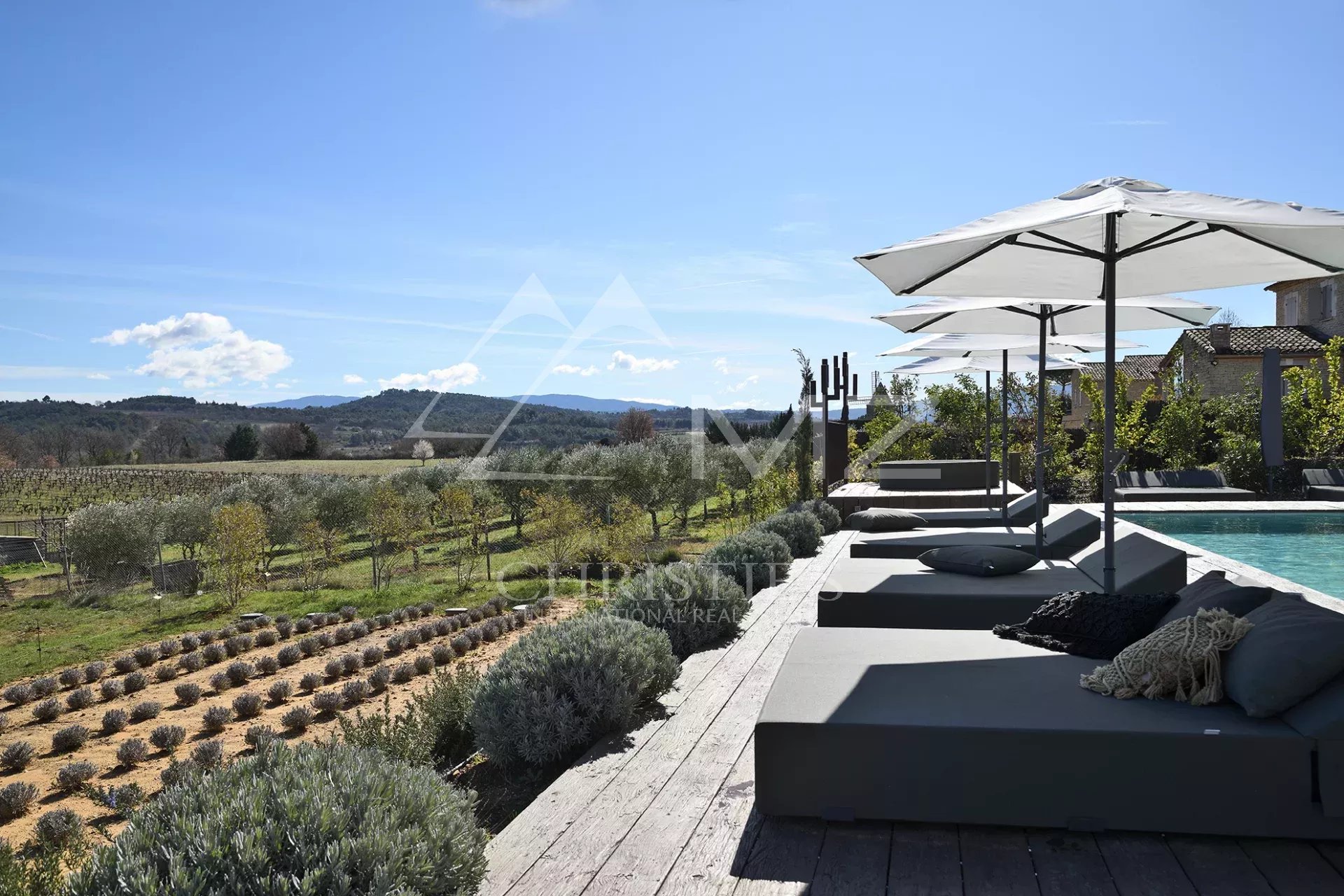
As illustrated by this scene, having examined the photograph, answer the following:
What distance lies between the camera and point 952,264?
419cm

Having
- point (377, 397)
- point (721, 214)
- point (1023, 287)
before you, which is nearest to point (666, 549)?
point (721, 214)

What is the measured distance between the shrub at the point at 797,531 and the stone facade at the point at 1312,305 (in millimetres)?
23964

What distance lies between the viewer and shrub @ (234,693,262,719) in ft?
25.5

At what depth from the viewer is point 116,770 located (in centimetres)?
668

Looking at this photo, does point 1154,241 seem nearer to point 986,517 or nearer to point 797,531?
point 797,531

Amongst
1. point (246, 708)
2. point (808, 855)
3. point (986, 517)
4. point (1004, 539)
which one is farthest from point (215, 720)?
point (986, 517)

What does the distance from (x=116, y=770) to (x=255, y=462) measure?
153ft

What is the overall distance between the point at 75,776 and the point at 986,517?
8.58 m

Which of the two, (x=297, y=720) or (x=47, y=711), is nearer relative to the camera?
(x=297, y=720)

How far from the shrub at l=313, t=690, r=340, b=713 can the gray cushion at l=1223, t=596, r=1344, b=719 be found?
694cm

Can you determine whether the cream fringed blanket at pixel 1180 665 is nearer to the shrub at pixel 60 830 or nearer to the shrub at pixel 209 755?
the shrub at pixel 60 830

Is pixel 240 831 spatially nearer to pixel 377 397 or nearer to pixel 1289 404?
pixel 1289 404

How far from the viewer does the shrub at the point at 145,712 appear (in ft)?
26.5

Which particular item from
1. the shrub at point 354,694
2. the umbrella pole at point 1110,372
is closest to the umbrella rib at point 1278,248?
the umbrella pole at point 1110,372
